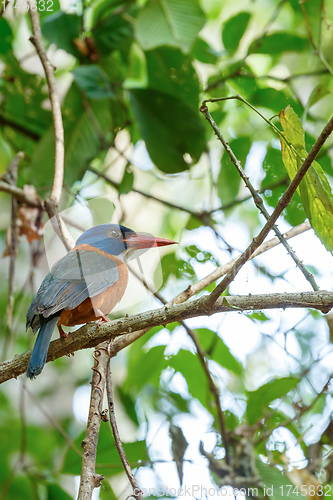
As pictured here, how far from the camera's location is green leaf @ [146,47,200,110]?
313 cm

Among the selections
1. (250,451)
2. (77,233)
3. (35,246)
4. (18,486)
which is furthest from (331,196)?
(18,486)

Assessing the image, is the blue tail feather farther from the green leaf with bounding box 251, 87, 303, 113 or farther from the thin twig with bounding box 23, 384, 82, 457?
the green leaf with bounding box 251, 87, 303, 113

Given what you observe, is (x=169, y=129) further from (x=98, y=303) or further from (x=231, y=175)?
(x=98, y=303)

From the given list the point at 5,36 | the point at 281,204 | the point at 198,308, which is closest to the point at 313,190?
the point at 281,204

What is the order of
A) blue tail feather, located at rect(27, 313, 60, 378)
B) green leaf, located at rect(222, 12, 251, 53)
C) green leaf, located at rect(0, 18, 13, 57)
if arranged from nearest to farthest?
blue tail feather, located at rect(27, 313, 60, 378) → green leaf, located at rect(222, 12, 251, 53) → green leaf, located at rect(0, 18, 13, 57)

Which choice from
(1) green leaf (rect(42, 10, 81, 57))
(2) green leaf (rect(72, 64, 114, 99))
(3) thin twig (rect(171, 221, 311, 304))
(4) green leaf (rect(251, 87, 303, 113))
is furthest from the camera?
(1) green leaf (rect(42, 10, 81, 57))

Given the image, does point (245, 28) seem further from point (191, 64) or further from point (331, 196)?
point (331, 196)

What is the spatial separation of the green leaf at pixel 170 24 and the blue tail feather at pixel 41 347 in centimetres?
165

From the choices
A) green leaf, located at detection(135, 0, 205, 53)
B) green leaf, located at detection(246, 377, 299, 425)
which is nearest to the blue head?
green leaf, located at detection(246, 377, 299, 425)

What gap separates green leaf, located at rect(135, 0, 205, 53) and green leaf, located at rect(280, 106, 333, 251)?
4.63ft

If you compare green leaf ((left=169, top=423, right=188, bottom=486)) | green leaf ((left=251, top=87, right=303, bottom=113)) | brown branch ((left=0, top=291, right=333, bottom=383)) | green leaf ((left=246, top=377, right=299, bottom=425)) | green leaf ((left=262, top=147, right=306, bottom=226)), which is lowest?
green leaf ((left=169, top=423, right=188, bottom=486))

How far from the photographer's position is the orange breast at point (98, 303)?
66.6 inches

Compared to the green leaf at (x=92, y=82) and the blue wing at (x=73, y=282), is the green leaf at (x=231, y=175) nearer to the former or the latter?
the green leaf at (x=92, y=82)

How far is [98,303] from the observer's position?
173cm
